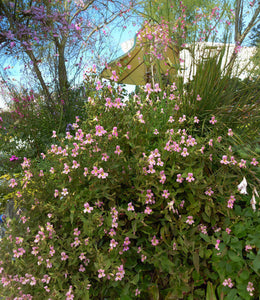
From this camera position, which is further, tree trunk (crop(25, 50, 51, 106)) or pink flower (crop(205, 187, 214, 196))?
tree trunk (crop(25, 50, 51, 106))

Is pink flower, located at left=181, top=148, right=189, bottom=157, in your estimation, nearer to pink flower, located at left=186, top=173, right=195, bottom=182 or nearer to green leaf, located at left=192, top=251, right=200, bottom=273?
pink flower, located at left=186, top=173, right=195, bottom=182

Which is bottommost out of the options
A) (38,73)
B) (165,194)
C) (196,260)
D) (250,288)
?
(250,288)

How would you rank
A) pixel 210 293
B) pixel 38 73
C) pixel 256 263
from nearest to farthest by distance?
1. pixel 256 263
2. pixel 210 293
3. pixel 38 73

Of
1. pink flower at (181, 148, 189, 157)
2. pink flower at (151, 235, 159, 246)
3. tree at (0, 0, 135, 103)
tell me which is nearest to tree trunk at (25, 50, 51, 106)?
tree at (0, 0, 135, 103)

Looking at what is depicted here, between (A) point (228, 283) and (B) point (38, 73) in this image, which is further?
(B) point (38, 73)

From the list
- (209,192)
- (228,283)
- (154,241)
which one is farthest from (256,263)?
(154,241)

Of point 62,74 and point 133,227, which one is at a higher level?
point 62,74

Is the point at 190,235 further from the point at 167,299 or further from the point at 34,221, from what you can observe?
the point at 34,221

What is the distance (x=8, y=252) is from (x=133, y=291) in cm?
93

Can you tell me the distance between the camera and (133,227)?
146 cm

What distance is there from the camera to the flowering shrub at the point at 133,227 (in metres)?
1.50

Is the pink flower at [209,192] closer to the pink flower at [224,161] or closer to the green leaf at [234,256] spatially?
the pink flower at [224,161]

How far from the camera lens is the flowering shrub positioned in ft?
4.91

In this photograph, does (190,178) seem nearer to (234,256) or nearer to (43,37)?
(234,256)
